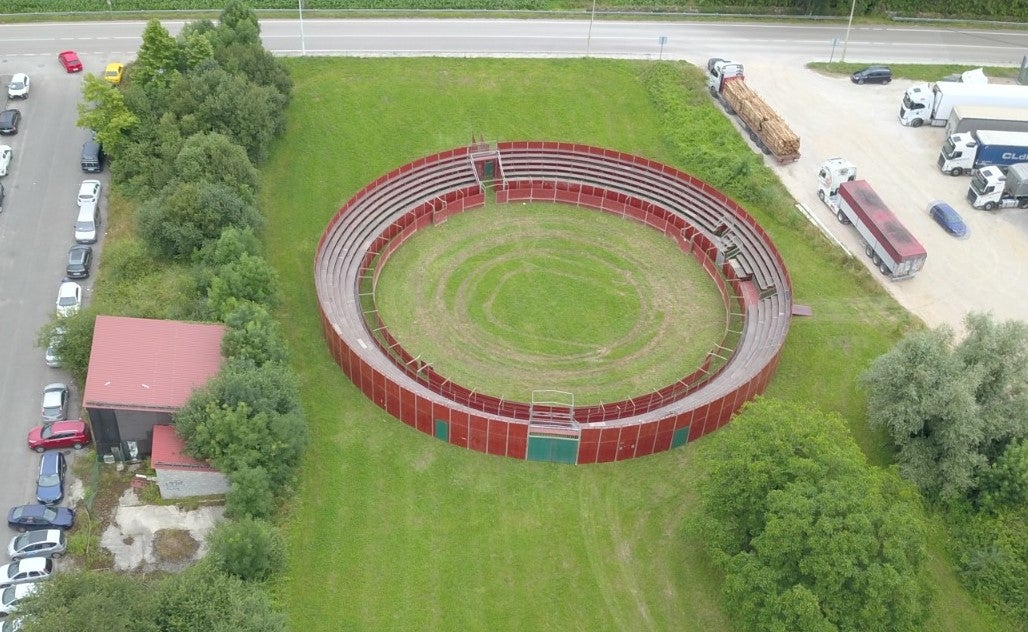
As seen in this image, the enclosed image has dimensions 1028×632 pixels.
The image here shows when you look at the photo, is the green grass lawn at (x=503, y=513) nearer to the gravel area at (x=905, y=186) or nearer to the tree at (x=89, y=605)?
the gravel area at (x=905, y=186)

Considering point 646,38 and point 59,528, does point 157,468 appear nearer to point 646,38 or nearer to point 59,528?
point 59,528

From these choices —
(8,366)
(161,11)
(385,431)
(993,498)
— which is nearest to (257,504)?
(385,431)

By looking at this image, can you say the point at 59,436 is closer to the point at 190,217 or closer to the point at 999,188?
the point at 190,217

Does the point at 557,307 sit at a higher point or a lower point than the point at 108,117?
lower

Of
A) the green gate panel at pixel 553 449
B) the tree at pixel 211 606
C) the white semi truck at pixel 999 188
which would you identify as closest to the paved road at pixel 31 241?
the tree at pixel 211 606

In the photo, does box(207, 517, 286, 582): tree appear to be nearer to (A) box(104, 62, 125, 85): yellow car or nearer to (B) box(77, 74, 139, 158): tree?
(B) box(77, 74, 139, 158): tree

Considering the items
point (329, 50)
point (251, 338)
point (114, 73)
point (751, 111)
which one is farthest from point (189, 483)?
point (751, 111)

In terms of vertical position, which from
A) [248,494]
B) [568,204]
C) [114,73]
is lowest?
[248,494]

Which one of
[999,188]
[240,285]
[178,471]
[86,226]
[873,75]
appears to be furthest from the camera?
[873,75]
